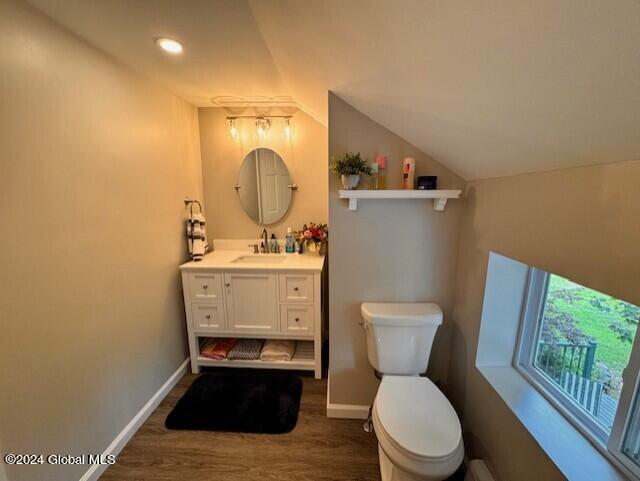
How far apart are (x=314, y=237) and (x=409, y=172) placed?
3.41 feet

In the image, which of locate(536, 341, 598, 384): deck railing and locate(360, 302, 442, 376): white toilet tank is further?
locate(360, 302, 442, 376): white toilet tank

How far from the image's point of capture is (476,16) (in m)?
0.60

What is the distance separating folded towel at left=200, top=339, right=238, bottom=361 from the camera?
2.22 meters

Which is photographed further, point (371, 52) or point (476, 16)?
point (371, 52)

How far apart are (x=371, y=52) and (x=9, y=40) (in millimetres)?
1376

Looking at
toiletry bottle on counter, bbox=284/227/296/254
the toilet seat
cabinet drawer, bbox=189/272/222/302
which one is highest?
toiletry bottle on counter, bbox=284/227/296/254

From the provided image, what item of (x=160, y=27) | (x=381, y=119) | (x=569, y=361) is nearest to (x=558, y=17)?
(x=381, y=119)

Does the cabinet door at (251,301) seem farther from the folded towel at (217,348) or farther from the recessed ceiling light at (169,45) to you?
the recessed ceiling light at (169,45)

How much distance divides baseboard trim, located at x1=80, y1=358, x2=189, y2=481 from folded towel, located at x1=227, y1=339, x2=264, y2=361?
422mm

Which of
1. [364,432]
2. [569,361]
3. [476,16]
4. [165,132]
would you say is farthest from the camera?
[165,132]

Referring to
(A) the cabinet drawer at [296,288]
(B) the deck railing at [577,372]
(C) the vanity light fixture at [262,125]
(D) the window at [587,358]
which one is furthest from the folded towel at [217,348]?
(B) the deck railing at [577,372]

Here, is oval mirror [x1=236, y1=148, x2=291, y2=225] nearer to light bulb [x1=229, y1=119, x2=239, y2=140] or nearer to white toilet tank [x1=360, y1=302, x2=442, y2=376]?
light bulb [x1=229, y1=119, x2=239, y2=140]

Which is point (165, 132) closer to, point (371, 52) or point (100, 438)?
point (371, 52)

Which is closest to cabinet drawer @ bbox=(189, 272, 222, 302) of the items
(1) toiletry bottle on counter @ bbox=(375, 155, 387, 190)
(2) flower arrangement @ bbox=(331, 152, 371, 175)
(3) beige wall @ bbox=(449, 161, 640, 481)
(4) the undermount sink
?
(4) the undermount sink
